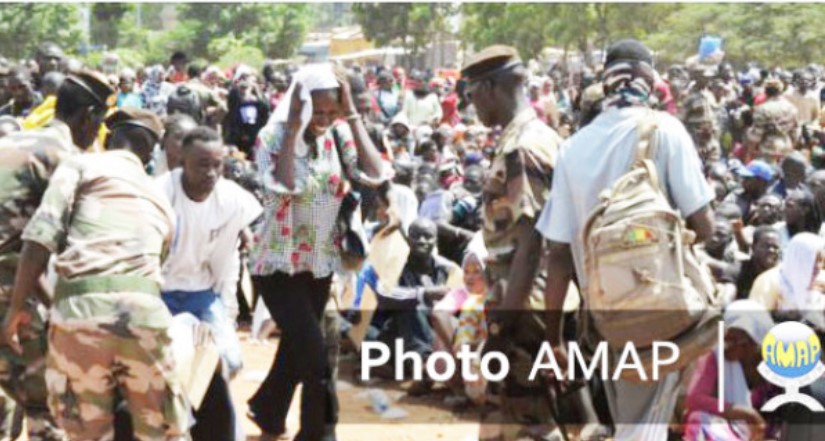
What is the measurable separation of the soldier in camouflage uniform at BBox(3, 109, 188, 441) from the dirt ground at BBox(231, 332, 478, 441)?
192 centimetres

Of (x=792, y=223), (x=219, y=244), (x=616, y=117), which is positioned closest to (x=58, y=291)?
(x=219, y=244)

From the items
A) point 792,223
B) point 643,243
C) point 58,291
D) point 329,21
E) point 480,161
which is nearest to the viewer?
point 643,243

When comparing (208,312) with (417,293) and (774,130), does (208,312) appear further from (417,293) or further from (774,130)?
(774,130)

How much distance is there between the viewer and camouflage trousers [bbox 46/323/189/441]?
4.70 metres

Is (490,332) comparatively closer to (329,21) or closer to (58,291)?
(58,291)

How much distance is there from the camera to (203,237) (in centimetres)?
568

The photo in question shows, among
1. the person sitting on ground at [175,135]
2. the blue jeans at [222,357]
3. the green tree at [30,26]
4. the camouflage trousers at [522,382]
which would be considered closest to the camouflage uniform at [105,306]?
the blue jeans at [222,357]

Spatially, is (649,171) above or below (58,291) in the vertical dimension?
above

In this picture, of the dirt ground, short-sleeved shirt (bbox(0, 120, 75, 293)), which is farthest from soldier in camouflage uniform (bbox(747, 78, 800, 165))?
short-sleeved shirt (bbox(0, 120, 75, 293))

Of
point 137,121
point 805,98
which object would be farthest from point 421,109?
point 137,121

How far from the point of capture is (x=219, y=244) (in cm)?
573

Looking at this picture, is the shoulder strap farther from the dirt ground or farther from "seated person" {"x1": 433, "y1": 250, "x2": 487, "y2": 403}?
"seated person" {"x1": 433, "y1": 250, "x2": 487, "y2": 403}

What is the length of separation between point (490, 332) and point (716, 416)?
5.52 ft

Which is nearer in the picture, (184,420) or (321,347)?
(184,420)
